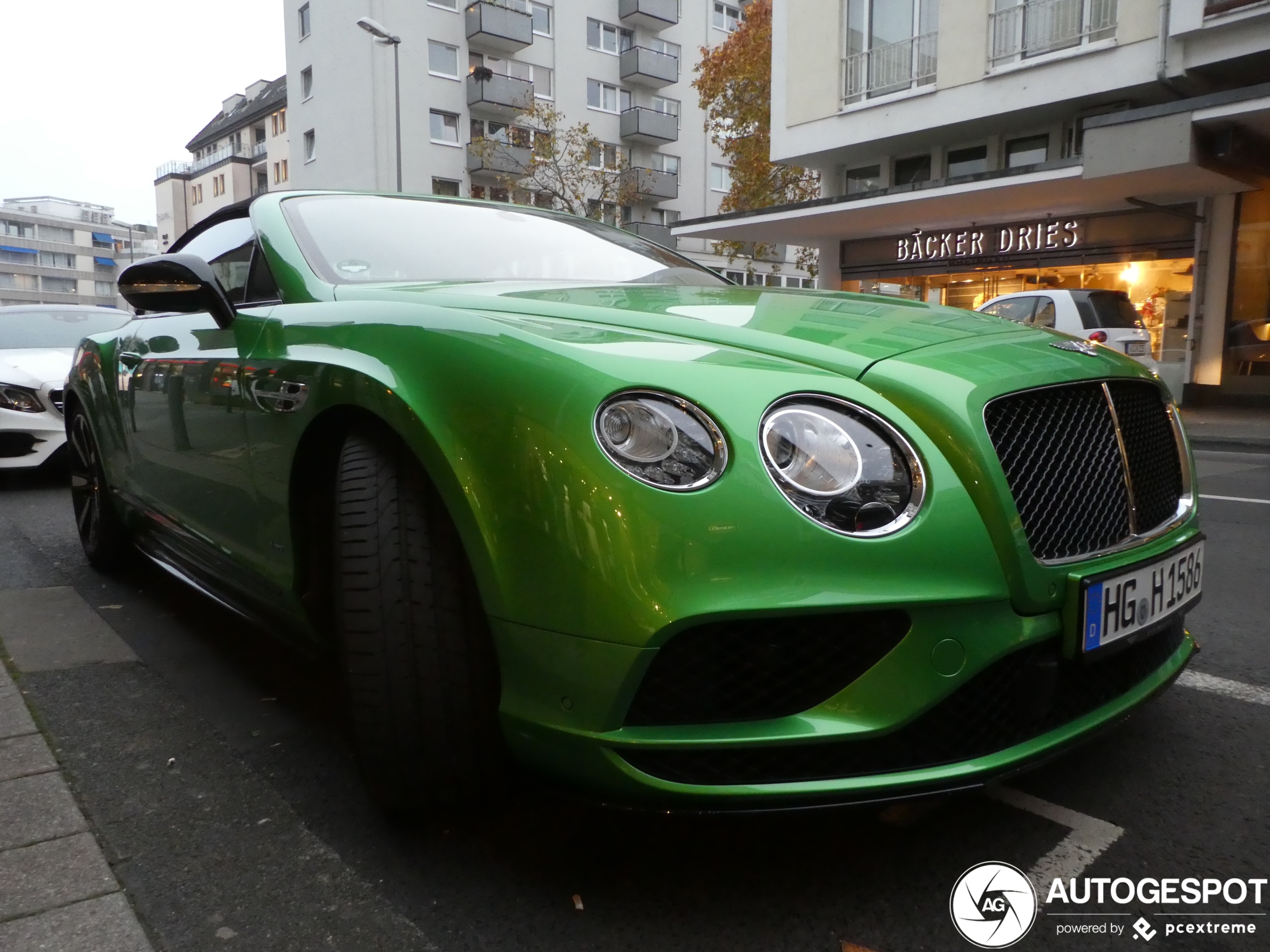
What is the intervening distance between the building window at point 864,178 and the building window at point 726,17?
25775 millimetres

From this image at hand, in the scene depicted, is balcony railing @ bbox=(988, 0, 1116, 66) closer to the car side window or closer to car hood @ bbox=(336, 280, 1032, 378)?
the car side window

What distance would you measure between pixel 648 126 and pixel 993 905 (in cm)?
3887

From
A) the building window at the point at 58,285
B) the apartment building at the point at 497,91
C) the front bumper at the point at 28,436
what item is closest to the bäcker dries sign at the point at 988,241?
the apartment building at the point at 497,91

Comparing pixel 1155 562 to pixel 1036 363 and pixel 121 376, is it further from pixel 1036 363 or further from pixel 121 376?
pixel 121 376

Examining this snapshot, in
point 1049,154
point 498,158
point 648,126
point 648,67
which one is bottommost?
point 1049,154

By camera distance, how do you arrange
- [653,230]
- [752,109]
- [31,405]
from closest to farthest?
[31,405], [752,109], [653,230]

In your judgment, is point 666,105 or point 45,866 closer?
point 45,866

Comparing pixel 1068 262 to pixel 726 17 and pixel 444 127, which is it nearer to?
pixel 444 127

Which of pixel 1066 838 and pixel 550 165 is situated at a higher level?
pixel 550 165

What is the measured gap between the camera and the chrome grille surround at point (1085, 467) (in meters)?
1.68

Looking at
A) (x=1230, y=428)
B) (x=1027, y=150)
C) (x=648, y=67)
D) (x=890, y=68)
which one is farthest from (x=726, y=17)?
(x=1230, y=428)

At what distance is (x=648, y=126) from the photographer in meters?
38.0

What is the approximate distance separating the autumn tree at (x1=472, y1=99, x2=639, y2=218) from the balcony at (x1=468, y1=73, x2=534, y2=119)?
19.0 inches

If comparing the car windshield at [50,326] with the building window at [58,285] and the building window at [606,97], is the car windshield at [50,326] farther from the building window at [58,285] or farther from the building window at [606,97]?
the building window at [58,285]
